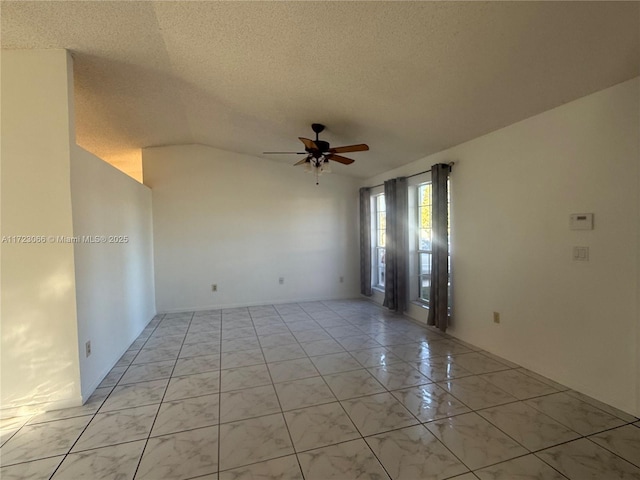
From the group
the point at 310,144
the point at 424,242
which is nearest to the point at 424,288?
the point at 424,242

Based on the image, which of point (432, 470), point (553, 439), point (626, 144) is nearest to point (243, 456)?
point (432, 470)

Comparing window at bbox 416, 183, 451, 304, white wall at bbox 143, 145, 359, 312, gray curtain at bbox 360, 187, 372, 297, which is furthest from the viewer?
gray curtain at bbox 360, 187, 372, 297

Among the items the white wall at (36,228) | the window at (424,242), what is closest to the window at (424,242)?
the window at (424,242)

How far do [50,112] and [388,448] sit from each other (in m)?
3.28

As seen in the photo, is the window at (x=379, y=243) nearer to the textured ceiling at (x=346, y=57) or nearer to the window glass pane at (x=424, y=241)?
Result: the window glass pane at (x=424, y=241)

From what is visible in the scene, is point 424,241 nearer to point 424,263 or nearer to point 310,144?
point 424,263

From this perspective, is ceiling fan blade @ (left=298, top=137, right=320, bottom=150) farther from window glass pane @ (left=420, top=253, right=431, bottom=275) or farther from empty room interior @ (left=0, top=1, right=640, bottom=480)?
window glass pane @ (left=420, top=253, right=431, bottom=275)

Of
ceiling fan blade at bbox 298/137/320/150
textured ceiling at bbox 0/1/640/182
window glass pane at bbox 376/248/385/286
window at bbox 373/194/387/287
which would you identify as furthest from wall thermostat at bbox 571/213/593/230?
window glass pane at bbox 376/248/385/286

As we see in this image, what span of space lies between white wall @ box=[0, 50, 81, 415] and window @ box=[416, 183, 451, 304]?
3.96 meters

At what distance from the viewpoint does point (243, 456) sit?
5.83ft

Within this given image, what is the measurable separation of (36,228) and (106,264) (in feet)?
2.75

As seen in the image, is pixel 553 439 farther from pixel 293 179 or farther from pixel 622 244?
pixel 293 179

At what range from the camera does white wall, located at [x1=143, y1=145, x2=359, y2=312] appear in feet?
16.2

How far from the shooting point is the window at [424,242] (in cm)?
431
